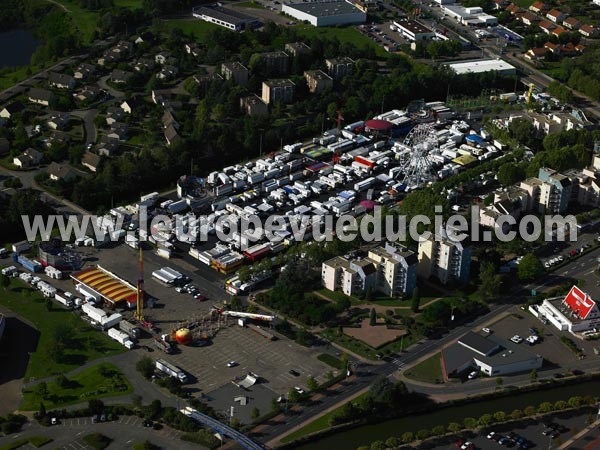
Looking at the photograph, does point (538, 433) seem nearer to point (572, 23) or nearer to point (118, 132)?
point (118, 132)

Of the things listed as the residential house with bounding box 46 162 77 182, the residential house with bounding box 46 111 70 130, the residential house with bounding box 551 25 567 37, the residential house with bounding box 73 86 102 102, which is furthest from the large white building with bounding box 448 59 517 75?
the residential house with bounding box 46 162 77 182

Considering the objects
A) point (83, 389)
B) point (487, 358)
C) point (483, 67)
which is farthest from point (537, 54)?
point (83, 389)

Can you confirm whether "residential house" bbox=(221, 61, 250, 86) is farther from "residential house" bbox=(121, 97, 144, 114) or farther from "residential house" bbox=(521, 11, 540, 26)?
"residential house" bbox=(521, 11, 540, 26)

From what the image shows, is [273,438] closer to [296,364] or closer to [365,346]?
[296,364]

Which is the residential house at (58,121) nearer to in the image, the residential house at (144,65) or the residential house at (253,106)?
the residential house at (144,65)

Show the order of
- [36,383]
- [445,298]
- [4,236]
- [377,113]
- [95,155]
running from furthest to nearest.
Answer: [377,113], [95,155], [4,236], [445,298], [36,383]

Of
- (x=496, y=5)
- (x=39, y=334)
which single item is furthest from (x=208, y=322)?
(x=496, y=5)

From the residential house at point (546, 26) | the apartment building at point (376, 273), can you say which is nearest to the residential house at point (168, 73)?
the apartment building at point (376, 273)
